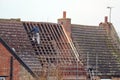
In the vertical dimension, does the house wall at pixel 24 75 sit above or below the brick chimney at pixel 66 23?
below

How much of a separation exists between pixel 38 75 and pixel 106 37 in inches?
499

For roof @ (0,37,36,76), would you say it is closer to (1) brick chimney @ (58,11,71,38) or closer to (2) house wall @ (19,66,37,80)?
(2) house wall @ (19,66,37,80)

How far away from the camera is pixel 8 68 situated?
3650cm

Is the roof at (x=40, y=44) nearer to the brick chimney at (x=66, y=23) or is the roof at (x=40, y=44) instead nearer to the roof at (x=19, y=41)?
the roof at (x=19, y=41)

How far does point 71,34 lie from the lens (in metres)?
46.1

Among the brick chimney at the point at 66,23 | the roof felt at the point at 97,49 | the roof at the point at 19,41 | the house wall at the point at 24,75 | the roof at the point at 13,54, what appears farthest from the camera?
the brick chimney at the point at 66,23

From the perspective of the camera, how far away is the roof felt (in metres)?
44.3

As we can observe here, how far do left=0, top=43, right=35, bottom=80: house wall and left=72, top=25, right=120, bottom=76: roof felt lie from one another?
8.21 metres

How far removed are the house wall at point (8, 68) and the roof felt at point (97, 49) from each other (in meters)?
8.21

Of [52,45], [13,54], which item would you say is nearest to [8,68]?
[13,54]

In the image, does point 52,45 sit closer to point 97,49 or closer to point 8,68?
point 97,49

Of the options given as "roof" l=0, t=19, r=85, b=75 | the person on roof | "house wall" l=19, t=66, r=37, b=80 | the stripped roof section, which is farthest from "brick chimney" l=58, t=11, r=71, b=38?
"house wall" l=19, t=66, r=37, b=80

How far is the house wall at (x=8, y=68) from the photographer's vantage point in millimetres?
36050

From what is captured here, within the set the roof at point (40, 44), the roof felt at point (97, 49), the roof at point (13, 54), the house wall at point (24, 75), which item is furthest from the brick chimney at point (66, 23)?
the house wall at point (24, 75)
